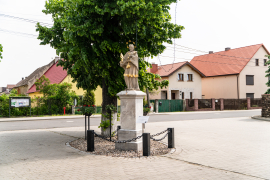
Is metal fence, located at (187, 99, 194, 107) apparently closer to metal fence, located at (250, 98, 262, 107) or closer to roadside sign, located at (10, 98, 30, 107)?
metal fence, located at (250, 98, 262, 107)

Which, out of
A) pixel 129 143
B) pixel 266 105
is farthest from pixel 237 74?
pixel 129 143

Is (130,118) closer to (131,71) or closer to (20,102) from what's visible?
(131,71)

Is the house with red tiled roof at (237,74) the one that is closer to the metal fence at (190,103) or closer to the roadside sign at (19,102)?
the metal fence at (190,103)

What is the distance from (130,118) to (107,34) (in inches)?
140

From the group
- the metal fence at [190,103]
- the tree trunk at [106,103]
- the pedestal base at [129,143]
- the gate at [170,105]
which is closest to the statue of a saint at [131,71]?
the pedestal base at [129,143]

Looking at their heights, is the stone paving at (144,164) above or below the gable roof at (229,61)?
below

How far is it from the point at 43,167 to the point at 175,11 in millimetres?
7130

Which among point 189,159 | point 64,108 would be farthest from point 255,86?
point 189,159

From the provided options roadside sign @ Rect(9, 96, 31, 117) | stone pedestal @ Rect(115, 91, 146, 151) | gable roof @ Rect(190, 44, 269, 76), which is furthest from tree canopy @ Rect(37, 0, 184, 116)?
gable roof @ Rect(190, 44, 269, 76)

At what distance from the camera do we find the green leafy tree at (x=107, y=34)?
27.6 feet

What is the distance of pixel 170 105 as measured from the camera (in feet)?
115

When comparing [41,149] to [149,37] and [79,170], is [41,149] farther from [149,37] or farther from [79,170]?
[149,37]

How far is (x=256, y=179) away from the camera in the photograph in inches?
212

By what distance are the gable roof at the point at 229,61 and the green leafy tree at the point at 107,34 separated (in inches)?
1345
